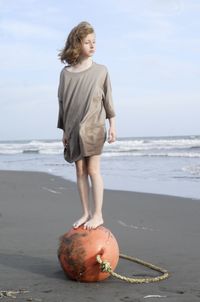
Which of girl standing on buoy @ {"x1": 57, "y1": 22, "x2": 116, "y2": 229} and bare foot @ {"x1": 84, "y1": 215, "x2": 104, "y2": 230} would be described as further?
girl standing on buoy @ {"x1": 57, "y1": 22, "x2": 116, "y2": 229}

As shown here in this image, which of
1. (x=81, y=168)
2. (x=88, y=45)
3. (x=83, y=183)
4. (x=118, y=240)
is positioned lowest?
(x=118, y=240)

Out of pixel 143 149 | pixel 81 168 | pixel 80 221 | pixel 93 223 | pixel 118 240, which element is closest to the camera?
pixel 93 223

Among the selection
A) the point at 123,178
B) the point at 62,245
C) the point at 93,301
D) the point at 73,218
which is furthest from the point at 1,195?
the point at 93,301

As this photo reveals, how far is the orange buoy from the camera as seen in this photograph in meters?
3.86

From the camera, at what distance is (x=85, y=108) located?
421 cm

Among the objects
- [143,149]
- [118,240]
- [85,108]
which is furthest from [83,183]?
[143,149]

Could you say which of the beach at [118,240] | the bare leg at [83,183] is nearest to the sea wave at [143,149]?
the beach at [118,240]

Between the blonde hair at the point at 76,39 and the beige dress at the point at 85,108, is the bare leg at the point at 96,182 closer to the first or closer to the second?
the beige dress at the point at 85,108

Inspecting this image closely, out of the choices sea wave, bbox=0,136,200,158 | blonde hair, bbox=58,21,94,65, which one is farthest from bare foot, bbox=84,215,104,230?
sea wave, bbox=0,136,200,158

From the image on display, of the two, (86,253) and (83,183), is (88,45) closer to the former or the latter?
(83,183)

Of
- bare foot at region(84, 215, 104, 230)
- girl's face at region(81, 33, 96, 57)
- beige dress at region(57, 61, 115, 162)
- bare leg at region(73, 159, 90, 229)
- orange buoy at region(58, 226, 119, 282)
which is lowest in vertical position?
orange buoy at region(58, 226, 119, 282)

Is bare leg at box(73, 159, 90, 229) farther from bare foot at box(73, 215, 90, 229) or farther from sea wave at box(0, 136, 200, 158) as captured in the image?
sea wave at box(0, 136, 200, 158)

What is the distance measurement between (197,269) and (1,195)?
6102mm

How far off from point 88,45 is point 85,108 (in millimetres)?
531
